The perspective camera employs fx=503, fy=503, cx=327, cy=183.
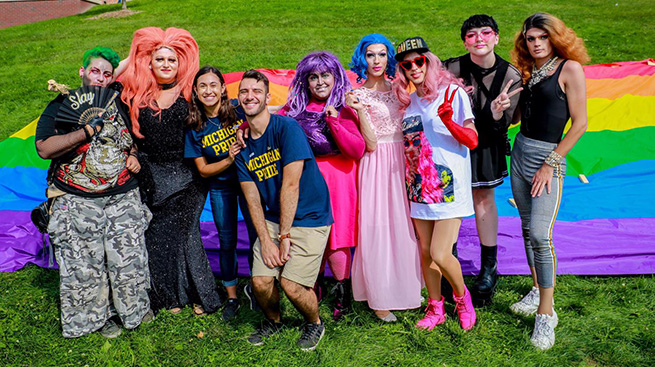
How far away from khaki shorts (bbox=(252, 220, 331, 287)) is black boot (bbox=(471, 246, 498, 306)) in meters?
1.41

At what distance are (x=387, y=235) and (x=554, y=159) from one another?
123 cm

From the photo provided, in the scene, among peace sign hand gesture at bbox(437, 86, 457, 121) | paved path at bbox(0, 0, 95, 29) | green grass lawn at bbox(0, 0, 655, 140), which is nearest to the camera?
peace sign hand gesture at bbox(437, 86, 457, 121)

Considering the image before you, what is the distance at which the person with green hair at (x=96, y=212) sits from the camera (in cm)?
349

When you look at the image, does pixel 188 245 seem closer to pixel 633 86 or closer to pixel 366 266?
pixel 366 266

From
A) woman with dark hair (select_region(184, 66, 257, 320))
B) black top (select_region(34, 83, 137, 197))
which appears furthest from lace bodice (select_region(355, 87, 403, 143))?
black top (select_region(34, 83, 137, 197))

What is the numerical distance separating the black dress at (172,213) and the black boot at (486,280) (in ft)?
6.80

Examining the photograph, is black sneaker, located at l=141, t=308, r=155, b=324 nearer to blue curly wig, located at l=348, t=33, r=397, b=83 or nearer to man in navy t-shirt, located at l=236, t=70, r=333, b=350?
man in navy t-shirt, located at l=236, t=70, r=333, b=350

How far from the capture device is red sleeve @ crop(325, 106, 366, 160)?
3.44 metres

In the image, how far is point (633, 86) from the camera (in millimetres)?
7512

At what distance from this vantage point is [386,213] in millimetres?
3648

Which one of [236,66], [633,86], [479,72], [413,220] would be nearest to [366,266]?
[413,220]

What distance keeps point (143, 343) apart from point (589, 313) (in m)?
3.36

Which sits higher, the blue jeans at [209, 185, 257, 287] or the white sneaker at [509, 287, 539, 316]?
the blue jeans at [209, 185, 257, 287]

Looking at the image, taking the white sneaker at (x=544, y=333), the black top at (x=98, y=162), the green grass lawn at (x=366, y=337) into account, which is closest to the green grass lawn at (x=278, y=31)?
the green grass lawn at (x=366, y=337)
